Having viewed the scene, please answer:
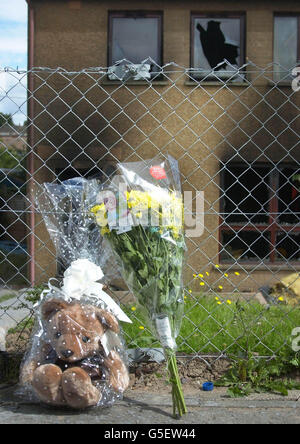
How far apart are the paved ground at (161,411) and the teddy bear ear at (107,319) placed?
1.39ft

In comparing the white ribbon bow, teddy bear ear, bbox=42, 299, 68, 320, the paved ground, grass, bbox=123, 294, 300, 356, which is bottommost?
the paved ground

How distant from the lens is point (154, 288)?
3.03 metres

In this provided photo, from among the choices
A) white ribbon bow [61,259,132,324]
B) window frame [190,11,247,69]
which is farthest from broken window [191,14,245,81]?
white ribbon bow [61,259,132,324]

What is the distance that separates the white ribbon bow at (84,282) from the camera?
304 centimetres

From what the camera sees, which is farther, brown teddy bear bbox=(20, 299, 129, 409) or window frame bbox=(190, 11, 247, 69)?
window frame bbox=(190, 11, 247, 69)

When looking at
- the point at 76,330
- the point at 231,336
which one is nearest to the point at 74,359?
the point at 76,330

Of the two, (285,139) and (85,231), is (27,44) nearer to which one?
(285,139)

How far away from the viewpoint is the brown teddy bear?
2816 millimetres

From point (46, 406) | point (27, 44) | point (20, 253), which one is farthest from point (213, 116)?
point (46, 406)

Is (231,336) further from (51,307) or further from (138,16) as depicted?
(138,16)

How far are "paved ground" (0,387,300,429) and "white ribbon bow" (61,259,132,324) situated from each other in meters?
0.47

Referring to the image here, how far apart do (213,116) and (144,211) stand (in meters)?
5.92

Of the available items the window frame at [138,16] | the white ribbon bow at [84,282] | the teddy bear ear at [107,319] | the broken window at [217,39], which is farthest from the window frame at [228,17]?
the teddy bear ear at [107,319]

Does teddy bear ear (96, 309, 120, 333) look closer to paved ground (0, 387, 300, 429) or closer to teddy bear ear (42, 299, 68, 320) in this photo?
teddy bear ear (42, 299, 68, 320)
